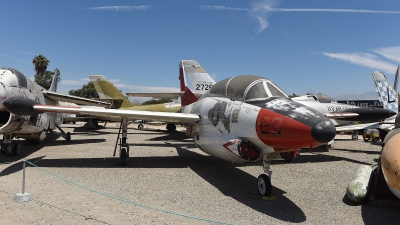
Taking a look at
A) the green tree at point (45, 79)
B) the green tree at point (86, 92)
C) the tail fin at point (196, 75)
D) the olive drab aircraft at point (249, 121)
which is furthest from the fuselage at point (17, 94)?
the green tree at point (86, 92)

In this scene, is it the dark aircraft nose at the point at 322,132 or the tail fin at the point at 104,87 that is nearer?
the dark aircraft nose at the point at 322,132

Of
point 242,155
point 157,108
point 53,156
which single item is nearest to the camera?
point 242,155

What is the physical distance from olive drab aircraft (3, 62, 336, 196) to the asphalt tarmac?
0.77 meters

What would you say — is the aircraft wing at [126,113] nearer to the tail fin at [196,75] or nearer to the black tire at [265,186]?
the black tire at [265,186]

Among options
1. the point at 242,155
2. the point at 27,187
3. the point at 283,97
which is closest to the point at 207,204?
the point at 242,155

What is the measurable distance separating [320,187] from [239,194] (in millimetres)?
2233

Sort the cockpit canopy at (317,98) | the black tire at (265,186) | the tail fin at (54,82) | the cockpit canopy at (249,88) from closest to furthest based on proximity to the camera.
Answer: the black tire at (265,186) → the cockpit canopy at (249,88) → the cockpit canopy at (317,98) → the tail fin at (54,82)

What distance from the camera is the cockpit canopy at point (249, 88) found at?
620cm

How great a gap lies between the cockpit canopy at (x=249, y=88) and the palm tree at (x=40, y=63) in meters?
55.8

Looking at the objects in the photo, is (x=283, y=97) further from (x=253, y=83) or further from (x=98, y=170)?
(x=98, y=170)

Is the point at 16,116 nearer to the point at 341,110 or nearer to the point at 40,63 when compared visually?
the point at 341,110

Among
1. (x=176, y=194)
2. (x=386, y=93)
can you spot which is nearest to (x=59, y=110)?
(x=176, y=194)

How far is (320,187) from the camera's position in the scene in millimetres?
6840

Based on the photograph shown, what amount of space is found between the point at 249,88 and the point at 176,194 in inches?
114
